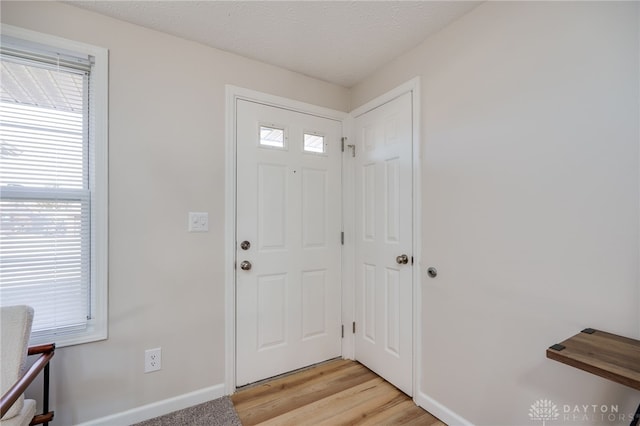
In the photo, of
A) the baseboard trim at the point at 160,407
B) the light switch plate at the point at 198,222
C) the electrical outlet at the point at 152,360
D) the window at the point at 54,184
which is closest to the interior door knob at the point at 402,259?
the light switch plate at the point at 198,222

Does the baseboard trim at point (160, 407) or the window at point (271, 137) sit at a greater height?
the window at point (271, 137)

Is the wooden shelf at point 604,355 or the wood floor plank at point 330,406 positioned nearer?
the wooden shelf at point 604,355

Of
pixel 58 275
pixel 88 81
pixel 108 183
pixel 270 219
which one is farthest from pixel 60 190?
pixel 270 219

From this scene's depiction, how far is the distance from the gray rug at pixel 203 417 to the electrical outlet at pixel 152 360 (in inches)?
11.3

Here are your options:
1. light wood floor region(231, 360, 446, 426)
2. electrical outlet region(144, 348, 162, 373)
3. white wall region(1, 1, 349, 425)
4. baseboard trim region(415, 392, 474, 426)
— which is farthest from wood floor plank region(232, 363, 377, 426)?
electrical outlet region(144, 348, 162, 373)

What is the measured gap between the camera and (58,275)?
150 centimetres

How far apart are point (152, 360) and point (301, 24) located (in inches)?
85.3

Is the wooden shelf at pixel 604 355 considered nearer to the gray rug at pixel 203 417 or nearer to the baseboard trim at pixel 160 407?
the gray rug at pixel 203 417

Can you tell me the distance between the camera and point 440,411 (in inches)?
65.6

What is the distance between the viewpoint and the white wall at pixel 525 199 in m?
1.07

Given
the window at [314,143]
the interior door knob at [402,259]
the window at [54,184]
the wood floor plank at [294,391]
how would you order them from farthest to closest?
the window at [314,143] < the interior door knob at [402,259] < the wood floor plank at [294,391] < the window at [54,184]

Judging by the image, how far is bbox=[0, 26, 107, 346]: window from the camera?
1407 millimetres

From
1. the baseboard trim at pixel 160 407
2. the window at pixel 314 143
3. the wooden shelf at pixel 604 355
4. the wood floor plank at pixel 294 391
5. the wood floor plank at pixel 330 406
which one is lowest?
the wood floor plank at pixel 330 406

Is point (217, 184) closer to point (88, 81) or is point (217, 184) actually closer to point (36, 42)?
point (88, 81)
